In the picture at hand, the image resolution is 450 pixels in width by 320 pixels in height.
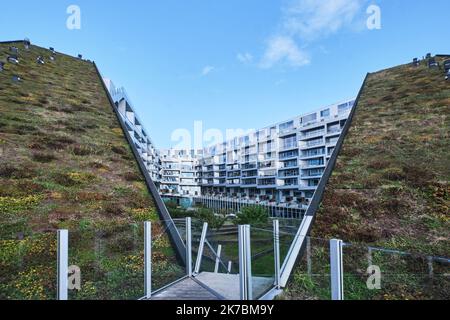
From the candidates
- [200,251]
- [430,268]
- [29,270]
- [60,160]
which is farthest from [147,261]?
[60,160]

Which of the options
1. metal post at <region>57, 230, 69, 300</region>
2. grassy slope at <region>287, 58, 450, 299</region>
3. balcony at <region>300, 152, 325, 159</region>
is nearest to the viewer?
metal post at <region>57, 230, 69, 300</region>

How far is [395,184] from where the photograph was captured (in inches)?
705

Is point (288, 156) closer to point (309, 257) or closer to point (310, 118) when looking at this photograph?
point (310, 118)

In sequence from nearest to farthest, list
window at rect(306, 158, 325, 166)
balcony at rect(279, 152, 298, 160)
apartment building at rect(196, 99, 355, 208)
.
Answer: window at rect(306, 158, 325, 166) → apartment building at rect(196, 99, 355, 208) → balcony at rect(279, 152, 298, 160)

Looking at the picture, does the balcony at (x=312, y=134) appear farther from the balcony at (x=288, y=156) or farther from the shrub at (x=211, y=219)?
the shrub at (x=211, y=219)

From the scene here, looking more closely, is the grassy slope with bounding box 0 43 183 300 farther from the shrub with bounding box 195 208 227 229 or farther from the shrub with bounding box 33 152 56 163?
the shrub with bounding box 195 208 227 229

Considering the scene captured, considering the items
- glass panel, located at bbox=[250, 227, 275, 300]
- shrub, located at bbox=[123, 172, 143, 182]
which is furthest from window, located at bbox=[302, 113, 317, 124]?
glass panel, located at bbox=[250, 227, 275, 300]

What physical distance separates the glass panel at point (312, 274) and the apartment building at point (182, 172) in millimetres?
110713

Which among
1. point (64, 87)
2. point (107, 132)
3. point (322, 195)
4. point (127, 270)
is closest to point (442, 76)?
point (322, 195)

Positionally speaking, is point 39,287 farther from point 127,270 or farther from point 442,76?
point 442,76

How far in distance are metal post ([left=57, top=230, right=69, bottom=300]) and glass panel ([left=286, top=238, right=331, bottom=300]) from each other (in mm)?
4805

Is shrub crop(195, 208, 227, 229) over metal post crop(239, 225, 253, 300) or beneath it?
beneath

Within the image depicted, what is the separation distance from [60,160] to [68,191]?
13.9 ft

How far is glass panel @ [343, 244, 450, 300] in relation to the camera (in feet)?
18.6
